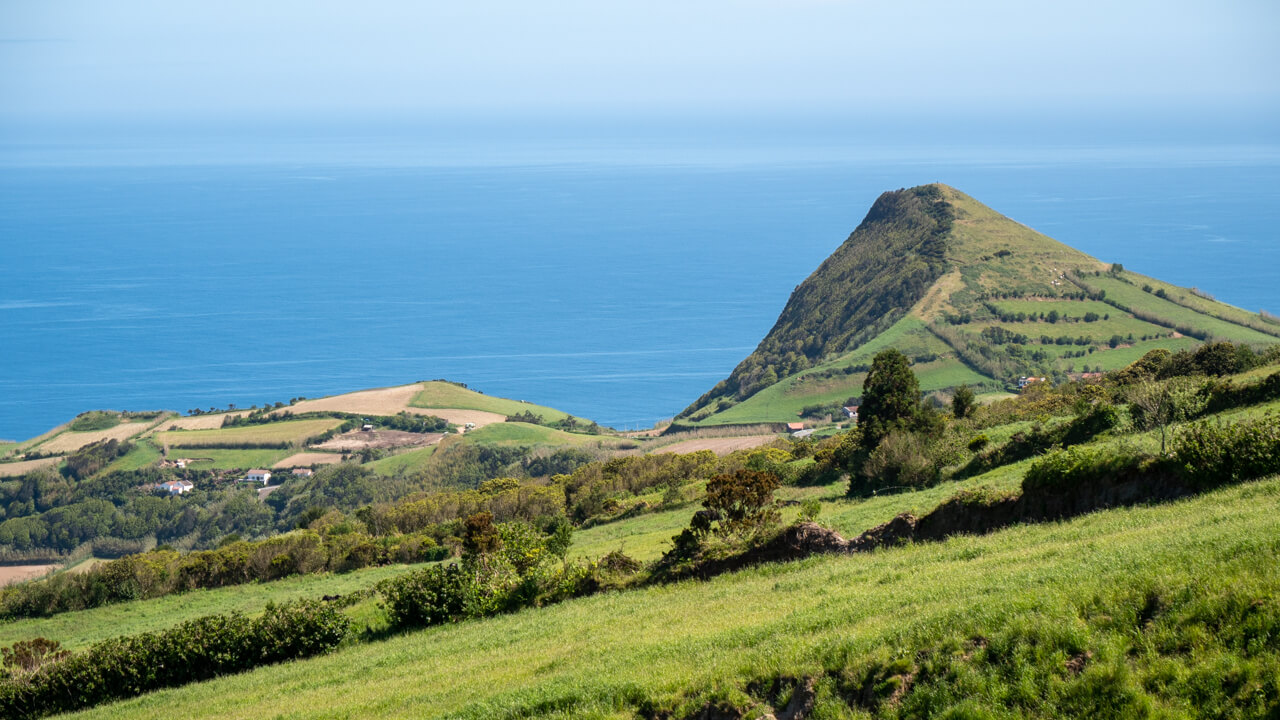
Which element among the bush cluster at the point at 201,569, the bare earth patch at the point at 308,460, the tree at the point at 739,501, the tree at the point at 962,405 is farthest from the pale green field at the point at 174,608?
the bare earth patch at the point at 308,460

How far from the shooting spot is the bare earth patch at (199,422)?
118m

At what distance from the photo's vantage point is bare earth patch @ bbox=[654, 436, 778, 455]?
245 feet

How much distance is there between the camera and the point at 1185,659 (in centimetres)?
958

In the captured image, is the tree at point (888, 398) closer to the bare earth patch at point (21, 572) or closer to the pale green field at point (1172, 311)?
the bare earth patch at point (21, 572)

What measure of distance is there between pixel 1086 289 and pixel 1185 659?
110292 millimetres

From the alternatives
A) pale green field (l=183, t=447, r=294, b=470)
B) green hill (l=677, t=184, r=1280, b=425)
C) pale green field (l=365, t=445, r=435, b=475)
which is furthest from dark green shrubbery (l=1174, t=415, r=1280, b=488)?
pale green field (l=183, t=447, r=294, b=470)

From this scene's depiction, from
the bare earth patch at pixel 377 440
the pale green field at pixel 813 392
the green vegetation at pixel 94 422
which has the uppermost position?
the green vegetation at pixel 94 422

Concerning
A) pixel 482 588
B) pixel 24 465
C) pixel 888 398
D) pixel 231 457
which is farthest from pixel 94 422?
pixel 482 588

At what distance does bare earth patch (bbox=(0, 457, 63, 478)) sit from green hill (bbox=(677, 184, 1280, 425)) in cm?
7380

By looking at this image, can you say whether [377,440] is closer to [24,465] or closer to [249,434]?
[249,434]

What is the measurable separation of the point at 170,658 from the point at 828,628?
16.3 m

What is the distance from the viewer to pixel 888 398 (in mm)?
37531

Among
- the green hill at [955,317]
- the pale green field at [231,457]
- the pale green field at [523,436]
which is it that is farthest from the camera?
the pale green field at [231,457]

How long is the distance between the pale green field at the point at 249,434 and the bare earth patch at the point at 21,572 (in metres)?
33.1
